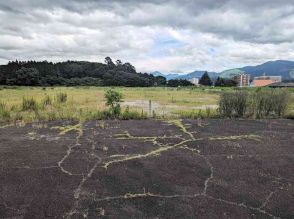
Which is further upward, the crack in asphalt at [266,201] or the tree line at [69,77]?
the tree line at [69,77]

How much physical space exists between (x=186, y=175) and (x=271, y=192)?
4.57ft

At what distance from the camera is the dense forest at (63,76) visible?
5134 centimetres

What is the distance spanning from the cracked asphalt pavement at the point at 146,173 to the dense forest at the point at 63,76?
148 ft

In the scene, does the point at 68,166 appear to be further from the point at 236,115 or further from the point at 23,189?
the point at 236,115

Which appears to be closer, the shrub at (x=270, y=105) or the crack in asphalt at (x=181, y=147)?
the crack in asphalt at (x=181, y=147)

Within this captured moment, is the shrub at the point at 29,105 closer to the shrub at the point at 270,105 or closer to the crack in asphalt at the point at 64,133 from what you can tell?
the crack in asphalt at the point at 64,133

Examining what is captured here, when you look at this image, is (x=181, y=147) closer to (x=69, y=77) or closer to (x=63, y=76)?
(x=63, y=76)

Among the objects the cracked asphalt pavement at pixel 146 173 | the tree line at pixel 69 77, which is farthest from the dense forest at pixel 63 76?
the cracked asphalt pavement at pixel 146 173

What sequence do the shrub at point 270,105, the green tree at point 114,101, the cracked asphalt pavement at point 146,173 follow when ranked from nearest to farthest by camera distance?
the cracked asphalt pavement at point 146,173 → the green tree at point 114,101 → the shrub at point 270,105

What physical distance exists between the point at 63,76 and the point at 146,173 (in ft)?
210

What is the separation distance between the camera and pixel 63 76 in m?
66.5

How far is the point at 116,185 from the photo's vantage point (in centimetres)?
502

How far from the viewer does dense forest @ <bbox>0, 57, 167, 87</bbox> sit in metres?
51.3

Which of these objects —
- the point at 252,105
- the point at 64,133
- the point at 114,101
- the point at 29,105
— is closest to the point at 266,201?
the point at 64,133
